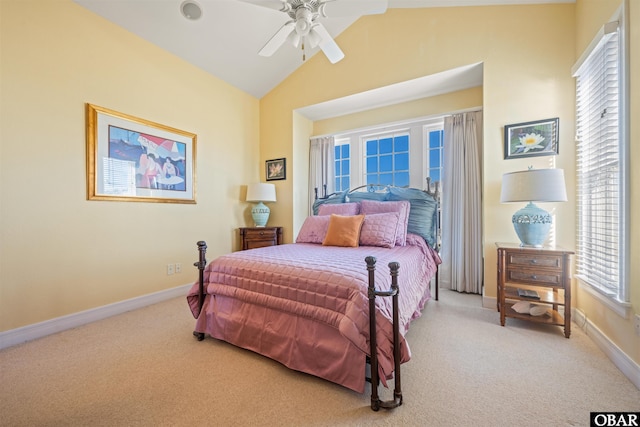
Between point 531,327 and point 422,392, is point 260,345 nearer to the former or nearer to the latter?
point 422,392

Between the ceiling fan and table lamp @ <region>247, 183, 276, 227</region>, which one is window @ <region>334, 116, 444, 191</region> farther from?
the ceiling fan

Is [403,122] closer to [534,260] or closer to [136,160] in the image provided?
[534,260]

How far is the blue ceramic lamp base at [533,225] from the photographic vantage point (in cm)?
→ 229

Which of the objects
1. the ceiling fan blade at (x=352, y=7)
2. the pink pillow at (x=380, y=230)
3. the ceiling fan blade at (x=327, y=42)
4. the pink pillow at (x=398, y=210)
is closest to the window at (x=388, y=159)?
the pink pillow at (x=398, y=210)

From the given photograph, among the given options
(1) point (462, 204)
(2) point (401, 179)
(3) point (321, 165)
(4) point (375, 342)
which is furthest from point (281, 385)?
(3) point (321, 165)

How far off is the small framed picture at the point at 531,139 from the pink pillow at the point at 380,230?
1.35m

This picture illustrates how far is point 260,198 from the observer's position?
3.96 m

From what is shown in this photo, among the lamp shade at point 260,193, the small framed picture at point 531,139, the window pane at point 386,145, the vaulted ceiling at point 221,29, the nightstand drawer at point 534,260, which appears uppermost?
the vaulted ceiling at point 221,29

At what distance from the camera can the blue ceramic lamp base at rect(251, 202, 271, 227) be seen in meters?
4.08

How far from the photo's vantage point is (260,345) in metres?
1.84

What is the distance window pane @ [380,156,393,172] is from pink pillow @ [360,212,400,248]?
1360mm

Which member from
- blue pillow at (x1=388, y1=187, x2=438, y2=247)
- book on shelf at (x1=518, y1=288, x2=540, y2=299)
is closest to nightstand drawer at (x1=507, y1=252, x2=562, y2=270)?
book on shelf at (x1=518, y1=288, x2=540, y2=299)

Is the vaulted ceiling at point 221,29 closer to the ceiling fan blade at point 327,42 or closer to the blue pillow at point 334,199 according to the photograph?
the ceiling fan blade at point 327,42

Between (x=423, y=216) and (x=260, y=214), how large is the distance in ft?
7.84
